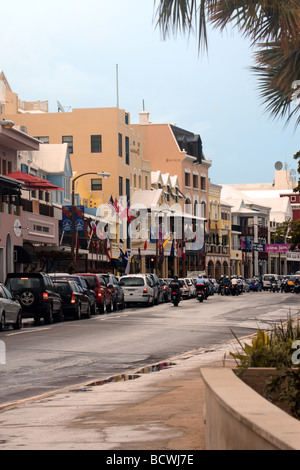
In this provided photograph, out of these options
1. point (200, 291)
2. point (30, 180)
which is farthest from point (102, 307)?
point (200, 291)

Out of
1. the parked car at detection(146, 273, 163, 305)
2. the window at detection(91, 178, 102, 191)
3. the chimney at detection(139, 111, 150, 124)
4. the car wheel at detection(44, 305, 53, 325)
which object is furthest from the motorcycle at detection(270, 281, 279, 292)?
the car wheel at detection(44, 305, 53, 325)

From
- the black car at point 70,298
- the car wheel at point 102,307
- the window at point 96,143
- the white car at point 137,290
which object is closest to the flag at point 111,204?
the window at point 96,143

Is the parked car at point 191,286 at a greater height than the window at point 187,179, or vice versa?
the window at point 187,179

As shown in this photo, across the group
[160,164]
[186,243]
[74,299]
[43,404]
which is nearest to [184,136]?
[160,164]

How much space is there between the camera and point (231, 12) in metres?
10.3

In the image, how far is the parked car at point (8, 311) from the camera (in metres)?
31.4

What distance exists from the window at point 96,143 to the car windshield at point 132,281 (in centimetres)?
3435

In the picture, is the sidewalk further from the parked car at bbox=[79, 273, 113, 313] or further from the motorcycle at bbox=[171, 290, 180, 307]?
the motorcycle at bbox=[171, 290, 180, 307]

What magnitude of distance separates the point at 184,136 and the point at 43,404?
101527 mm

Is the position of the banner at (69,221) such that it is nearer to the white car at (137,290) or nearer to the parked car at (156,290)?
the parked car at (156,290)

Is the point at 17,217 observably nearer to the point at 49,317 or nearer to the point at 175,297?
the point at 175,297

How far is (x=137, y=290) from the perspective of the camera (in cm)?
5397

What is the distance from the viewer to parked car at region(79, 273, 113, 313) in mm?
45312
